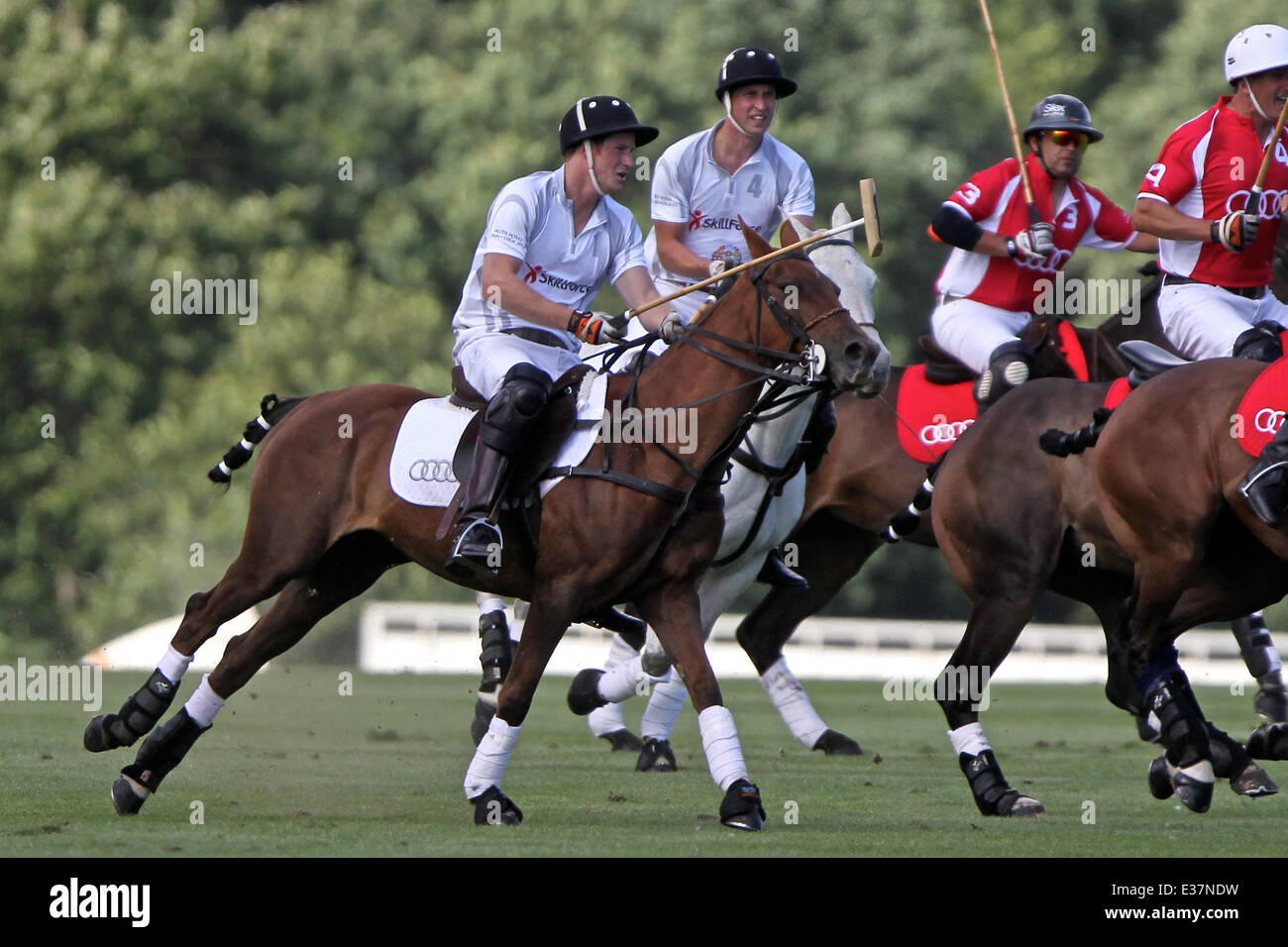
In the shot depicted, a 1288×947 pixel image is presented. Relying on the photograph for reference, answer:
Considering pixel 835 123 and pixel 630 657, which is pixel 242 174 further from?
pixel 630 657

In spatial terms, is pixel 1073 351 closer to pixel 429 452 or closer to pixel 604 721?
pixel 604 721

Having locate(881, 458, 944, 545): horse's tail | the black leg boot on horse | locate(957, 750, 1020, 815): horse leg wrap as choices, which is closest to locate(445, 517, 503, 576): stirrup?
the black leg boot on horse

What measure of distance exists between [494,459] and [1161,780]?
297cm

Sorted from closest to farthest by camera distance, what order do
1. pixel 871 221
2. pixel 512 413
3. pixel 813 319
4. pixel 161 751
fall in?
pixel 813 319 → pixel 512 413 → pixel 871 221 → pixel 161 751

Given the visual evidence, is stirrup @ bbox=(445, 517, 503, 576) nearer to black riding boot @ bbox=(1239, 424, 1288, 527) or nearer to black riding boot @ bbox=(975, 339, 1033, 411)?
black riding boot @ bbox=(1239, 424, 1288, 527)

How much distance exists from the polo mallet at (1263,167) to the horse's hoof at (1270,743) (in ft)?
7.33

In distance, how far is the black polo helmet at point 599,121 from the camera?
8.52 metres

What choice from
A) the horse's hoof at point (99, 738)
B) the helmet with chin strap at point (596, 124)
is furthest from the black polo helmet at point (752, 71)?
the horse's hoof at point (99, 738)

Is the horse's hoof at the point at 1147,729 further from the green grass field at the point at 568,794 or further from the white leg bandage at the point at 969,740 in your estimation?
the white leg bandage at the point at 969,740

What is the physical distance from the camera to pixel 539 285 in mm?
8922

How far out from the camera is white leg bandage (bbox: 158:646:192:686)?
8727 mm

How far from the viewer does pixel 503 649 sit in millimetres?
11211

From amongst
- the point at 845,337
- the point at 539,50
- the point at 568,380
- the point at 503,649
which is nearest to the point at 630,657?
the point at 503,649

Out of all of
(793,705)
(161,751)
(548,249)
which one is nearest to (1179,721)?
(548,249)
